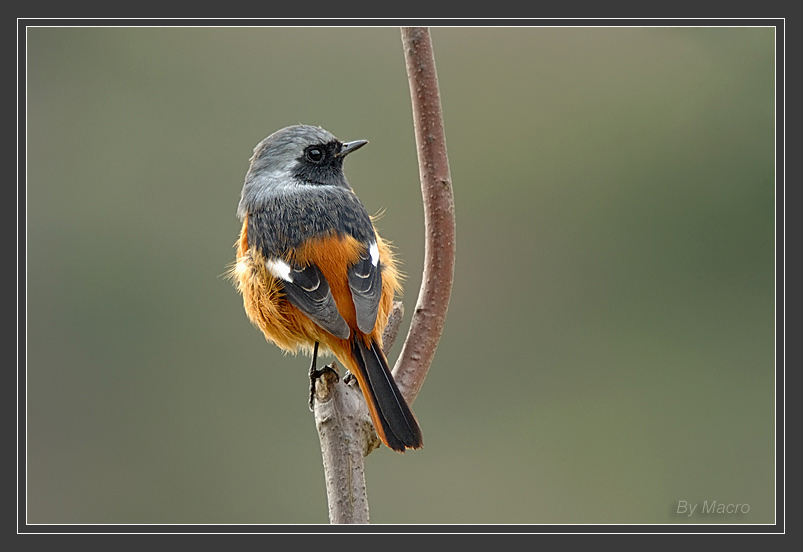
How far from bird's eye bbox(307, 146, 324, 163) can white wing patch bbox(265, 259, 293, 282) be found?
1.88 feet

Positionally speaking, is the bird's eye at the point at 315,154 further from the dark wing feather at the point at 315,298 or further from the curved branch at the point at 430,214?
the curved branch at the point at 430,214

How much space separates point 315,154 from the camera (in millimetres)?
3477

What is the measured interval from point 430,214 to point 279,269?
26.0 inches

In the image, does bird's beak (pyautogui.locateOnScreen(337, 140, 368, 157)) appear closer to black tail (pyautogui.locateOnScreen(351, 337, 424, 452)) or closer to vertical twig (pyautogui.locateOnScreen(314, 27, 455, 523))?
vertical twig (pyautogui.locateOnScreen(314, 27, 455, 523))

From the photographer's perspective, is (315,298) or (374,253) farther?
(374,253)

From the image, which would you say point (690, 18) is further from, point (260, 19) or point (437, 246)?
point (260, 19)

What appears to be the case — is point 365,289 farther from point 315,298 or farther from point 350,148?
point 350,148

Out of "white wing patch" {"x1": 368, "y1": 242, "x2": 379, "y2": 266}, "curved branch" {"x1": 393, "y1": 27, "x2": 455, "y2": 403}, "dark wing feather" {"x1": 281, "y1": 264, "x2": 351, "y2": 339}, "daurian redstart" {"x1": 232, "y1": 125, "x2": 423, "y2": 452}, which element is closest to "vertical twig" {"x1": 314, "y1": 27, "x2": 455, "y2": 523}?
"curved branch" {"x1": 393, "y1": 27, "x2": 455, "y2": 403}

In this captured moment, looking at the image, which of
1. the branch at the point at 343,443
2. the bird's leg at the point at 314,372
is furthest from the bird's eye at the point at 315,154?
the branch at the point at 343,443

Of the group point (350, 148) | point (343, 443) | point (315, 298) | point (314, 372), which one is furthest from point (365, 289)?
point (350, 148)

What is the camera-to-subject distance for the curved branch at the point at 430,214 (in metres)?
2.70

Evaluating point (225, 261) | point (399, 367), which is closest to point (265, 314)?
point (225, 261)

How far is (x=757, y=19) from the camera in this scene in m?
2.98

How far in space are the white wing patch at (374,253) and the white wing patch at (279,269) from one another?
0.30m
